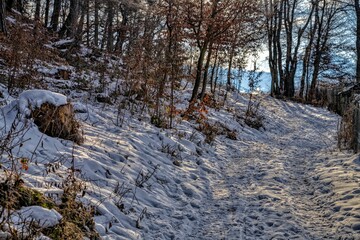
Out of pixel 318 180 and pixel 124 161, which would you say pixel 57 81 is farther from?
pixel 318 180

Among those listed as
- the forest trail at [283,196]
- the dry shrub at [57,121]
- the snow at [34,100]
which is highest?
the snow at [34,100]

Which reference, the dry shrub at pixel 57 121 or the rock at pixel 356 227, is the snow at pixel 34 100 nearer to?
the dry shrub at pixel 57 121

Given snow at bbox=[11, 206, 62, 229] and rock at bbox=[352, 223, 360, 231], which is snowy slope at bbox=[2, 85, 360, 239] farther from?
snow at bbox=[11, 206, 62, 229]

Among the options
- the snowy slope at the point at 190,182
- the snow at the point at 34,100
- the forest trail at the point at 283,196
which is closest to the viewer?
the snowy slope at the point at 190,182

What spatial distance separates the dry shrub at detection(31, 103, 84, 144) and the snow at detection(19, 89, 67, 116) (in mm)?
60

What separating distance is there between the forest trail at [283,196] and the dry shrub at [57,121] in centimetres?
226

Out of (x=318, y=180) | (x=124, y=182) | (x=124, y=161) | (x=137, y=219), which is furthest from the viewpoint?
(x=318, y=180)

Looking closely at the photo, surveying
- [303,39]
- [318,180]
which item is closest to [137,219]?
[318,180]

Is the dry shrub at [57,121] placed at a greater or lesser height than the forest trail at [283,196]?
greater

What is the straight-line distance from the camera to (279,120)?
14641 mm

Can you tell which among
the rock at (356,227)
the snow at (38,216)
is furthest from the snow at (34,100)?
the rock at (356,227)

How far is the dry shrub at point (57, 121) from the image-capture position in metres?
4.62

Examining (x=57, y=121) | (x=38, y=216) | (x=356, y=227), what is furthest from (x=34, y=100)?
(x=356, y=227)

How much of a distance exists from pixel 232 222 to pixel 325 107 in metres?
18.8
